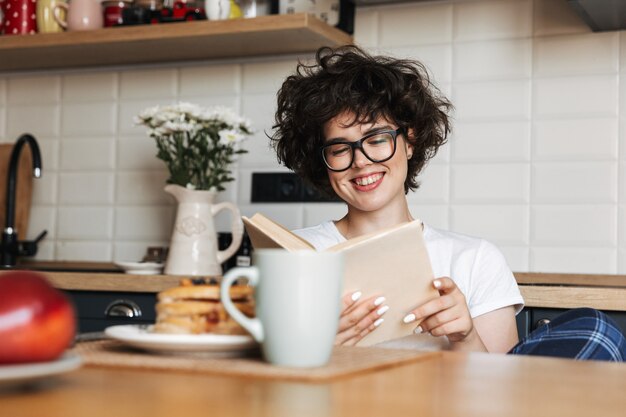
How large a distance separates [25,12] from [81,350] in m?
2.26

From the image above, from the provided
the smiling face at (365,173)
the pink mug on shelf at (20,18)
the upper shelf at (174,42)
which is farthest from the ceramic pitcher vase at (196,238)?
the pink mug on shelf at (20,18)

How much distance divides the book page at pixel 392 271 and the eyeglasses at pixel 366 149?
0.59 meters

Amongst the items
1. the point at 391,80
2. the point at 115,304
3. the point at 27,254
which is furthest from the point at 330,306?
the point at 27,254

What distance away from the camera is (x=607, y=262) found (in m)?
2.40

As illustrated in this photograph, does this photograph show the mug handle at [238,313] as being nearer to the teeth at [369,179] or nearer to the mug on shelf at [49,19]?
the teeth at [369,179]

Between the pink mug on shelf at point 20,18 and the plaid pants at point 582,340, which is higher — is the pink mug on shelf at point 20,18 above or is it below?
above

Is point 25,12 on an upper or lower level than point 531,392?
upper

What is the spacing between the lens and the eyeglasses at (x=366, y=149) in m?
1.77

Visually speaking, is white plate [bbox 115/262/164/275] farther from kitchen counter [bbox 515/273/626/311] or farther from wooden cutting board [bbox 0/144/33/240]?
kitchen counter [bbox 515/273/626/311]

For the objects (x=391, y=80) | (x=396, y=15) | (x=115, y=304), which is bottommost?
(x=115, y=304)

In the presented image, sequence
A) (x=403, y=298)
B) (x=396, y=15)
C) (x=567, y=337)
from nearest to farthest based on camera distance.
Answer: (x=567, y=337)
(x=403, y=298)
(x=396, y=15)

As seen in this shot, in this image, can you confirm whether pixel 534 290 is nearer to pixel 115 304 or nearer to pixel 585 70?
pixel 585 70

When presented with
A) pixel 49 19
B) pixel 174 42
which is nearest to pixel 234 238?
pixel 174 42

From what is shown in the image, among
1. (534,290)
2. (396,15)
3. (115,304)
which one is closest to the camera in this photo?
(534,290)
